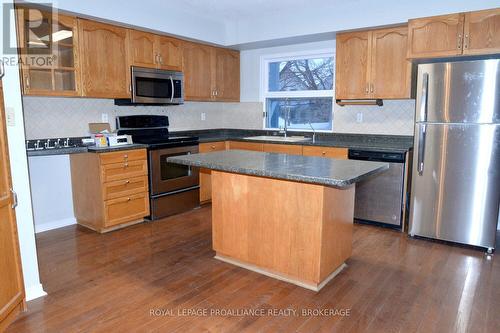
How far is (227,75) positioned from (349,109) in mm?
1876

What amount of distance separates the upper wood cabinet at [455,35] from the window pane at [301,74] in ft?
4.44

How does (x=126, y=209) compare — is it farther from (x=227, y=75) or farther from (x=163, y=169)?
(x=227, y=75)

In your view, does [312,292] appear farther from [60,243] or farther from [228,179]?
[60,243]

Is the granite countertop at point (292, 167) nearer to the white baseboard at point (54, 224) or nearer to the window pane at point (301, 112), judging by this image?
the white baseboard at point (54, 224)

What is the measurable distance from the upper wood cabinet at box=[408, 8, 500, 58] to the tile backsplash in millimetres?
787

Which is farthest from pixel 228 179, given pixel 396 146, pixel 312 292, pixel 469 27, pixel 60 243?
pixel 469 27

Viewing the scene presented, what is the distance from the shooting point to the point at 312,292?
101 inches

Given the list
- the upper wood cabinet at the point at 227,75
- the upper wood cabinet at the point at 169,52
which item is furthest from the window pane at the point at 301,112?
the upper wood cabinet at the point at 169,52

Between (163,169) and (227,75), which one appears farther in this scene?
(227,75)

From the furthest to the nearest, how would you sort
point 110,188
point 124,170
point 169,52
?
point 169,52 < point 124,170 < point 110,188

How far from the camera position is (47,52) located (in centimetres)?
342

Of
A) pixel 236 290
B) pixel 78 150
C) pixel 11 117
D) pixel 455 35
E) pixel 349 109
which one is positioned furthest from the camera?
pixel 349 109

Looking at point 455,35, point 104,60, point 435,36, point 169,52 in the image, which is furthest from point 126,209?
point 455,35

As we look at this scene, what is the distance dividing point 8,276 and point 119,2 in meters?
2.87
